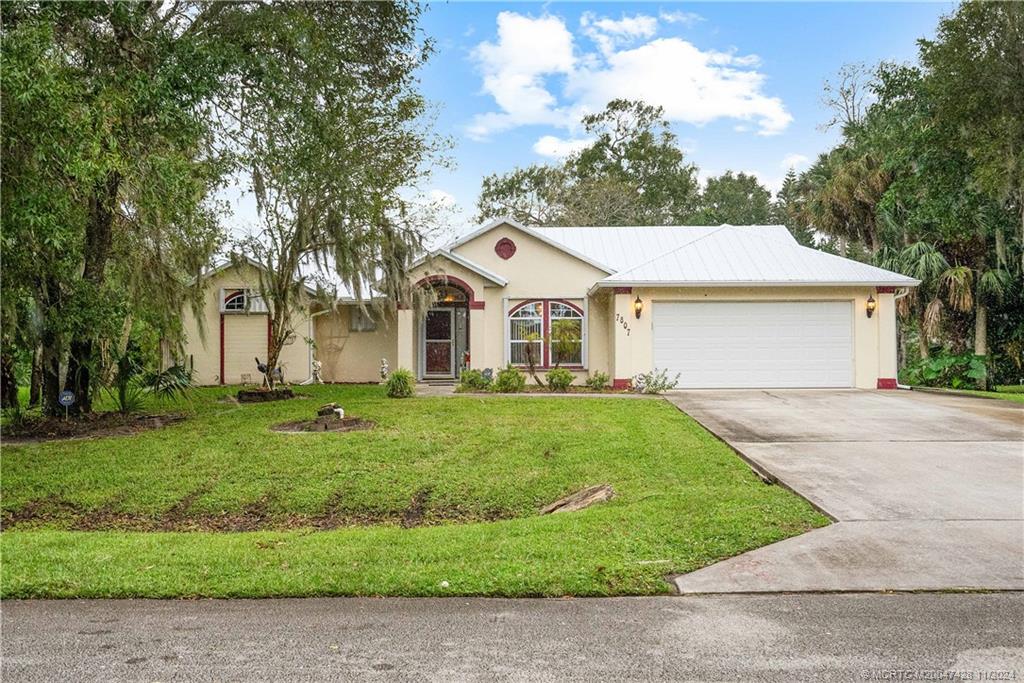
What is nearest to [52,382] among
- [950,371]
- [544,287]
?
[544,287]

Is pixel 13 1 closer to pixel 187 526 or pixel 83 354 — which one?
pixel 83 354

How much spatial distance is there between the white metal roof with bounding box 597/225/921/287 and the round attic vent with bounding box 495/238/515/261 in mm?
2748

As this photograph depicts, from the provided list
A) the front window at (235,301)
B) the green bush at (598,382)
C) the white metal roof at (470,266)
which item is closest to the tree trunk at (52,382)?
the front window at (235,301)

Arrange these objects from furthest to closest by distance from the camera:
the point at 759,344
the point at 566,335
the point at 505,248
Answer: the point at 505,248 → the point at 566,335 → the point at 759,344

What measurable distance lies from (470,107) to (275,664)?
19.0 m

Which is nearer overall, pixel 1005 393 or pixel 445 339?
pixel 1005 393

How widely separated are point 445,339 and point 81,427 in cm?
954

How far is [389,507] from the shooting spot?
6.81 m

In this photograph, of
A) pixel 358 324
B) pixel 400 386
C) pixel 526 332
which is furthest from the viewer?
pixel 358 324

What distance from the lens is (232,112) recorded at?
387 inches

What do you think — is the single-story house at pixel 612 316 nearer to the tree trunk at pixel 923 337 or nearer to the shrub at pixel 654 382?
the shrub at pixel 654 382

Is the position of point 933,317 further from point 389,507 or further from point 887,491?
point 389,507

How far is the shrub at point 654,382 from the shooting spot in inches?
573

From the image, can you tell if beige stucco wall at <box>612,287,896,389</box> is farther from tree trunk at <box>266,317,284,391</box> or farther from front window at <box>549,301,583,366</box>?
tree trunk at <box>266,317,284,391</box>
